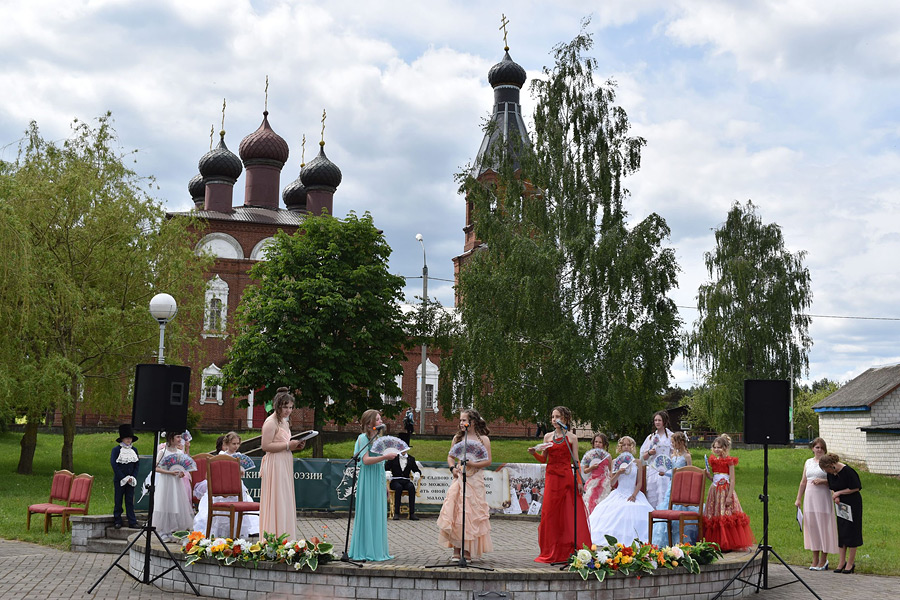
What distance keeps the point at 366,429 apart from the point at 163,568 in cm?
313

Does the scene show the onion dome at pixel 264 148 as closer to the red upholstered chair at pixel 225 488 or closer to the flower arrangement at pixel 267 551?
the red upholstered chair at pixel 225 488

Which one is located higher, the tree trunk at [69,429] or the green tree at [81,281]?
the green tree at [81,281]

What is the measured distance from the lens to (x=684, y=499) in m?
12.5

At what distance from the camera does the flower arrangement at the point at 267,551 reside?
9820 millimetres

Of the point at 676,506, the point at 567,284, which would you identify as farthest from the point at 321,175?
the point at 676,506

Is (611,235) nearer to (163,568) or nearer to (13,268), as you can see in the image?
(13,268)

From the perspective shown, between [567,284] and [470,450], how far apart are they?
1903 centimetres

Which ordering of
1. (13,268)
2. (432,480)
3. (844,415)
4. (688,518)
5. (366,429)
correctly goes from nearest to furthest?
1. (366,429)
2. (688,518)
3. (432,480)
4. (13,268)
5. (844,415)

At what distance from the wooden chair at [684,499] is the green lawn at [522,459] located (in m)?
3.14

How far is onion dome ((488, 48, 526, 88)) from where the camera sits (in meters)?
50.9

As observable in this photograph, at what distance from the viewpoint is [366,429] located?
34.8 ft

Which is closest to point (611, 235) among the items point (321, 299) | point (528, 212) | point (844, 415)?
point (528, 212)

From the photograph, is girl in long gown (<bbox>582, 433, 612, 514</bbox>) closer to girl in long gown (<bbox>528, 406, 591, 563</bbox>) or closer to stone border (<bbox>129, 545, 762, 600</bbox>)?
girl in long gown (<bbox>528, 406, 591, 563</bbox>)

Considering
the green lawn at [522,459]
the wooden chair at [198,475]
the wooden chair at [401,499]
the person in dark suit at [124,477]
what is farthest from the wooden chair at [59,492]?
the wooden chair at [401,499]
